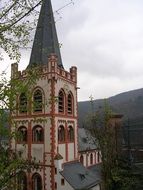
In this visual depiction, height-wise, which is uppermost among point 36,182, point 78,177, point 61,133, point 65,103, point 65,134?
point 65,103

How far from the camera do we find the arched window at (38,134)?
29888 mm

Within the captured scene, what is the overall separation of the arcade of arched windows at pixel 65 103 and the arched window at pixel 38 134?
9.01ft

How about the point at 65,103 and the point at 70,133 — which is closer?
the point at 65,103

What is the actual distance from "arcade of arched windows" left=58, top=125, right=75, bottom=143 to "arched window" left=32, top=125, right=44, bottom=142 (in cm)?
183

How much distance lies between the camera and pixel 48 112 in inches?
1154

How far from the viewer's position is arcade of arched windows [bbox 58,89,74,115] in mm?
31006

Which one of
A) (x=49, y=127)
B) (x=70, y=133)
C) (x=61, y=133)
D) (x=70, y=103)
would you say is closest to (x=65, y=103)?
(x=70, y=103)

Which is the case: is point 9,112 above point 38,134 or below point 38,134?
above

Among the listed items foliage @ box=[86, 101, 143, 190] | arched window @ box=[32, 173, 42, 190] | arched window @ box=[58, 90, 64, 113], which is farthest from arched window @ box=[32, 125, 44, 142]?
foliage @ box=[86, 101, 143, 190]

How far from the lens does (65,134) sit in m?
31.2

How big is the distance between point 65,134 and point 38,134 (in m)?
2.93

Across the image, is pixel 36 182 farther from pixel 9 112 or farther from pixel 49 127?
pixel 9 112

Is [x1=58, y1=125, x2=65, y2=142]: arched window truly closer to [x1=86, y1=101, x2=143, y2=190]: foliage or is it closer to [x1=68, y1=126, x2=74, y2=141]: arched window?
Answer: [x1=68, y1=126, x2=74, y2=141]: arched window

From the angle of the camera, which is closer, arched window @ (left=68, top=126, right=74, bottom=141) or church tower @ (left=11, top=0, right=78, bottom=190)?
church tower @ (left=11, top=0, right=78, bottom=190)
